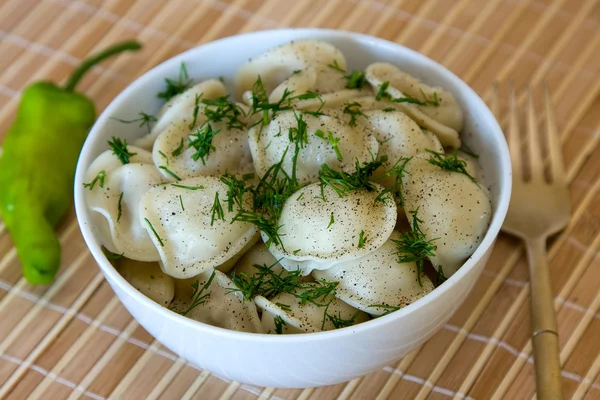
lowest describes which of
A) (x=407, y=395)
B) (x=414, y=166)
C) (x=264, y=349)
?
(x=407, y=395)

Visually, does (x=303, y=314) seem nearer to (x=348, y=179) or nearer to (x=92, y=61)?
(x=348, y=179)

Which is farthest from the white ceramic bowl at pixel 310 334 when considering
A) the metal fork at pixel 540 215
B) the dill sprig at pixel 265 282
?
the metal fork at pixel 540 215

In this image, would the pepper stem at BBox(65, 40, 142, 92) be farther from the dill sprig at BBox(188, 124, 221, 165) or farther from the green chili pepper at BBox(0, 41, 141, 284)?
the dill sprig at BBox(188, 124, 221, 165)

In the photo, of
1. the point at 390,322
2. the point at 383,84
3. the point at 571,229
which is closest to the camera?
the point at 390,322

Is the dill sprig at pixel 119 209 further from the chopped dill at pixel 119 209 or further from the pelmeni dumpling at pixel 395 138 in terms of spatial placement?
the pelmeni dumpling at pixel 395 138

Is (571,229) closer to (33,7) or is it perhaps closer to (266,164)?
(266,164)

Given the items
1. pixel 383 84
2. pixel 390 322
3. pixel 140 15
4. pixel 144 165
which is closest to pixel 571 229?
pixel 383 84

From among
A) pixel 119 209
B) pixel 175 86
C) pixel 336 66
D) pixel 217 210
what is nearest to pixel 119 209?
pixel 119 209
